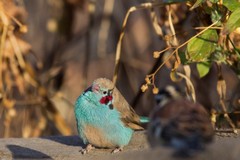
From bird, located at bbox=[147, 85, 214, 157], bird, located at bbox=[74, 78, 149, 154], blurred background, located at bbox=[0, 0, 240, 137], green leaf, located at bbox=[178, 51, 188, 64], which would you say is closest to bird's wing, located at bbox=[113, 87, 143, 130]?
bird, located at bbox=[74, 78, 149, 154]

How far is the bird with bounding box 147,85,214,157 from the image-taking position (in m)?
2.85

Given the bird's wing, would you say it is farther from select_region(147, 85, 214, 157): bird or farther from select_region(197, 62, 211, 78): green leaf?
select_region(147, 85, 214, 157): bird

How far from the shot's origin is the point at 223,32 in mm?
4285

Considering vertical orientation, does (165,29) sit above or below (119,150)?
above

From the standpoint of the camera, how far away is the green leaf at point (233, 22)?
168 inches

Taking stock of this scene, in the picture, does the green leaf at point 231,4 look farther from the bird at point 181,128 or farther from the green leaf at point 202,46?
the bird at point 181,128

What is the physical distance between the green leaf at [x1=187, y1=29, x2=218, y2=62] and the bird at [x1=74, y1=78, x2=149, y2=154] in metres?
Result: 0.50

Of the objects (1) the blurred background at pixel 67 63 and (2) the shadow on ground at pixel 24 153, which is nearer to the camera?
(2) the shadow on ground at pixel 24 153

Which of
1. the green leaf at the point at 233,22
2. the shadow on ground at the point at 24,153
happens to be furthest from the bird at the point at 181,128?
the shadow on ground at the point at 24,153

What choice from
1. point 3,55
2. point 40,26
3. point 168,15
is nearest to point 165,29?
point 168,15

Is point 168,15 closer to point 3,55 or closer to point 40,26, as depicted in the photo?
point 3,55

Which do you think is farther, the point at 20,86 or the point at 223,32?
the point at 20,86

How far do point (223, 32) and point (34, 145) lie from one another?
53.8 inches

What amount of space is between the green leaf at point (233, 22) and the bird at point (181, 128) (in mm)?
1096
